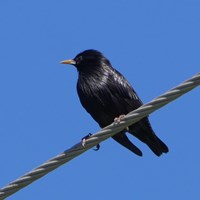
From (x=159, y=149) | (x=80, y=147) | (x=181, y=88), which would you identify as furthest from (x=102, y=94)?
(x=181, y=88)

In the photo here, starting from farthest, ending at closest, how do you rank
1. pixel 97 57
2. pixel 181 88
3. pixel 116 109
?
pixel 97 57
pixel 116 109
pixel 181 88

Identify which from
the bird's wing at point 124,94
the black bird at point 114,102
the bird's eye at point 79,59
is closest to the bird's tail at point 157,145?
the black bird at point 114,102

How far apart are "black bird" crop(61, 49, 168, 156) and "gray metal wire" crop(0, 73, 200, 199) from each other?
236cm

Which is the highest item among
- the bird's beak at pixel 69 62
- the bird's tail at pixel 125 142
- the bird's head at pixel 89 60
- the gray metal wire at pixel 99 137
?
the bird's beak at pixel 69 62

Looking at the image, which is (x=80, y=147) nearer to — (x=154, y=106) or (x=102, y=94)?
(x=154, y=106)

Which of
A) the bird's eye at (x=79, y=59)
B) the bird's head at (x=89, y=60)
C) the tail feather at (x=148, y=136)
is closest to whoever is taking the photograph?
the tail feather at (x=148, y=136)

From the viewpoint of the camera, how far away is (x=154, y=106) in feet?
16.5

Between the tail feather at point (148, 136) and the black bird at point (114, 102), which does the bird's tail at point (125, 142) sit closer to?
the black bird at point (114, 102)

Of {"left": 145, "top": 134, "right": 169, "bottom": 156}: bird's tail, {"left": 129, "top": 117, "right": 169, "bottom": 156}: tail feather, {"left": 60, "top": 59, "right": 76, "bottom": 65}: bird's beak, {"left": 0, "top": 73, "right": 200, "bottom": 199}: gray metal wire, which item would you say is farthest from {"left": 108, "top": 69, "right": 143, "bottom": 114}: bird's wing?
{"left": 0, "top": 73, "right": 200, "bottom": 199}: gray metal wire

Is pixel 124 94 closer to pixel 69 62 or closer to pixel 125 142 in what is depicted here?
pixel 125 142

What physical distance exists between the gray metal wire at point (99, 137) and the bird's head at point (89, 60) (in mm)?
3110

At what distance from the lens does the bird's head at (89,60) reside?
840 cm

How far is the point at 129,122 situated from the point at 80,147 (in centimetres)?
45

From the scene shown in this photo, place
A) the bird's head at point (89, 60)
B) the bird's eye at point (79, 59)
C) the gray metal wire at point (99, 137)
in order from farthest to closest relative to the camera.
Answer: the bird's eye at point (79, 59) → the bird's head at point (89, 60) → the gray metal wire at point (99, 137)
